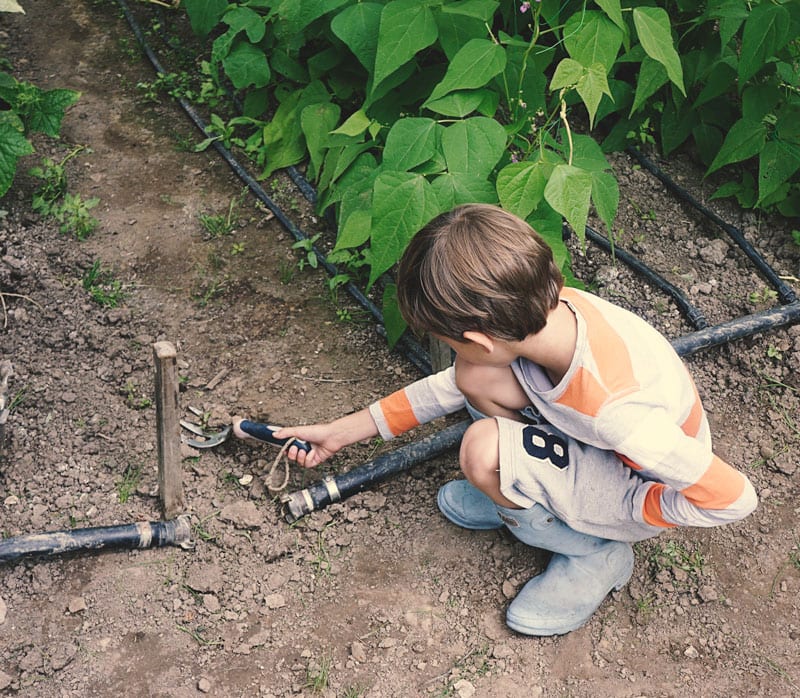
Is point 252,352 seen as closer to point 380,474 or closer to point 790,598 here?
point 380,474

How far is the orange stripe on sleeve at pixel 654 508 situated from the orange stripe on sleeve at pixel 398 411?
572 mm

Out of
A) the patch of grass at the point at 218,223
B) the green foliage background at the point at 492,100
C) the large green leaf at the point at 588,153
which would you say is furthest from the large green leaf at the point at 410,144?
the patch of grass at the point at 218,223

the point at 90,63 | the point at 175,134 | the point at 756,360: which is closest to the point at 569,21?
→ the point at 756,360

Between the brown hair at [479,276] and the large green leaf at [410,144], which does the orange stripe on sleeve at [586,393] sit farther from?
the large green leaf at [410,144]

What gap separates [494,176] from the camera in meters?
2.32

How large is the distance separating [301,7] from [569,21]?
0.78 metres

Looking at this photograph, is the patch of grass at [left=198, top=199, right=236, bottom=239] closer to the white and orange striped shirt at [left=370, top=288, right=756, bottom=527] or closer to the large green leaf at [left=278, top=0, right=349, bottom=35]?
the large green leaf at [left=278, top=0, right=349, bottom=35]

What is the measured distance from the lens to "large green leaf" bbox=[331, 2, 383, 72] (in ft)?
7.97

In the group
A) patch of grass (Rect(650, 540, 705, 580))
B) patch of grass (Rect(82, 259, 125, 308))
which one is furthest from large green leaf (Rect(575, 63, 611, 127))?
patch of grass (Rect(82, 259, 125, 308))

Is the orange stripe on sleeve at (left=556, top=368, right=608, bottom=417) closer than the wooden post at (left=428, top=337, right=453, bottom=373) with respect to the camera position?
Yes

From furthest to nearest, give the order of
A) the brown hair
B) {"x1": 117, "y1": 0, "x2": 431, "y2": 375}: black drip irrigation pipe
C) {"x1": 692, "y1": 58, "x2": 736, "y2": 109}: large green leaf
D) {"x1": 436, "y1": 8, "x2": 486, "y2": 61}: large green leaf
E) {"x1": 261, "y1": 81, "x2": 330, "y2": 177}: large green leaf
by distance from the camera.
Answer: {"x1": 261, "y1": 81, "x2": 330, "y2": 177}: large green leaf → {"x1": 692, "y1": 58, "x2": 736, "y2": 109}: large green leaf → {"x1": 117, "y1": 0, "x2": 431, "y2": 375}: black drip irrigation pipe → {"x1": 436, "y1": 8, "x2": 486, "y2": 61}: large green leaf → the brown hair

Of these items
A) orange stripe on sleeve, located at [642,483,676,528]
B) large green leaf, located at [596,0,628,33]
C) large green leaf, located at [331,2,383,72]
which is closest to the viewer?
orange stripe on sleeve, located at [642,483,676,528]

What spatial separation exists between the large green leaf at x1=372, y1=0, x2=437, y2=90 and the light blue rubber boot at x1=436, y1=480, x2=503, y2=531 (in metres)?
1.04

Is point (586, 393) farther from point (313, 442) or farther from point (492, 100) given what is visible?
point (492, 100)
